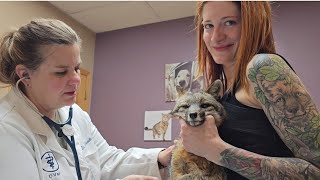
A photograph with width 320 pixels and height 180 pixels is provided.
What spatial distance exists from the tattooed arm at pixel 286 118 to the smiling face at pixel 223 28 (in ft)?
0.58

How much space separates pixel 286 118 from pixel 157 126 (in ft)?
7.42

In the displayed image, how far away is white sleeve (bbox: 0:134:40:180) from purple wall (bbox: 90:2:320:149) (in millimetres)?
1853

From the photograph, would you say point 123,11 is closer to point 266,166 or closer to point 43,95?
point 43,95

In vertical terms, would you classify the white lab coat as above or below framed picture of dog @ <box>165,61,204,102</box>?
below

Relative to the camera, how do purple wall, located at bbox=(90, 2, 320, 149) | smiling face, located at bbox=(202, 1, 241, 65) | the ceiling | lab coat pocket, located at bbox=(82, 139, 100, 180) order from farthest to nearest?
the ceiling
purple wall, located at bbox=(90, 2, 320, 149)
lab coat pocket, located at bbox=(82, 139, 100, 180)
smiling face, located at bbox=(202, 1, 241, 65)

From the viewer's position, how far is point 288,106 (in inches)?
30.3

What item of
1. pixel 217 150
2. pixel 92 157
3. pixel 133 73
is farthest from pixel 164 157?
pixel 133 73

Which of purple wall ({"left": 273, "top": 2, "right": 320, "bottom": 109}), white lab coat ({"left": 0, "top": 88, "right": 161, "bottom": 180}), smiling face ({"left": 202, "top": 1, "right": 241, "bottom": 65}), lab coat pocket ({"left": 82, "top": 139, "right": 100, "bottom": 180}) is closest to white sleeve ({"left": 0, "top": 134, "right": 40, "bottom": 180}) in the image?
white lab coat ({"left": 0, "top": 88, "right": 161, "bottom": 180})

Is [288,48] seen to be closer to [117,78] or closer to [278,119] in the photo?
[117,78]

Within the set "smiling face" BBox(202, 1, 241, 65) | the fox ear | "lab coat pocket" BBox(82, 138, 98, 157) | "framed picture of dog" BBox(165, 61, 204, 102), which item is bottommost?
"lab coat pocket" BBox(82, 138, 98, 157)

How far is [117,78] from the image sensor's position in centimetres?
332

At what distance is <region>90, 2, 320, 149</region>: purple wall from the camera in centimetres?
271

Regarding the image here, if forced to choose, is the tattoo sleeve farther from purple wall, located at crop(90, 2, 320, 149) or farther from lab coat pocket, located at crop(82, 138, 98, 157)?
purple wall, located at crop(90, 2, 320, 149)

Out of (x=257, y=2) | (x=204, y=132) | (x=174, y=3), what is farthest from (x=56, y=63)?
(x=174, y=3)
